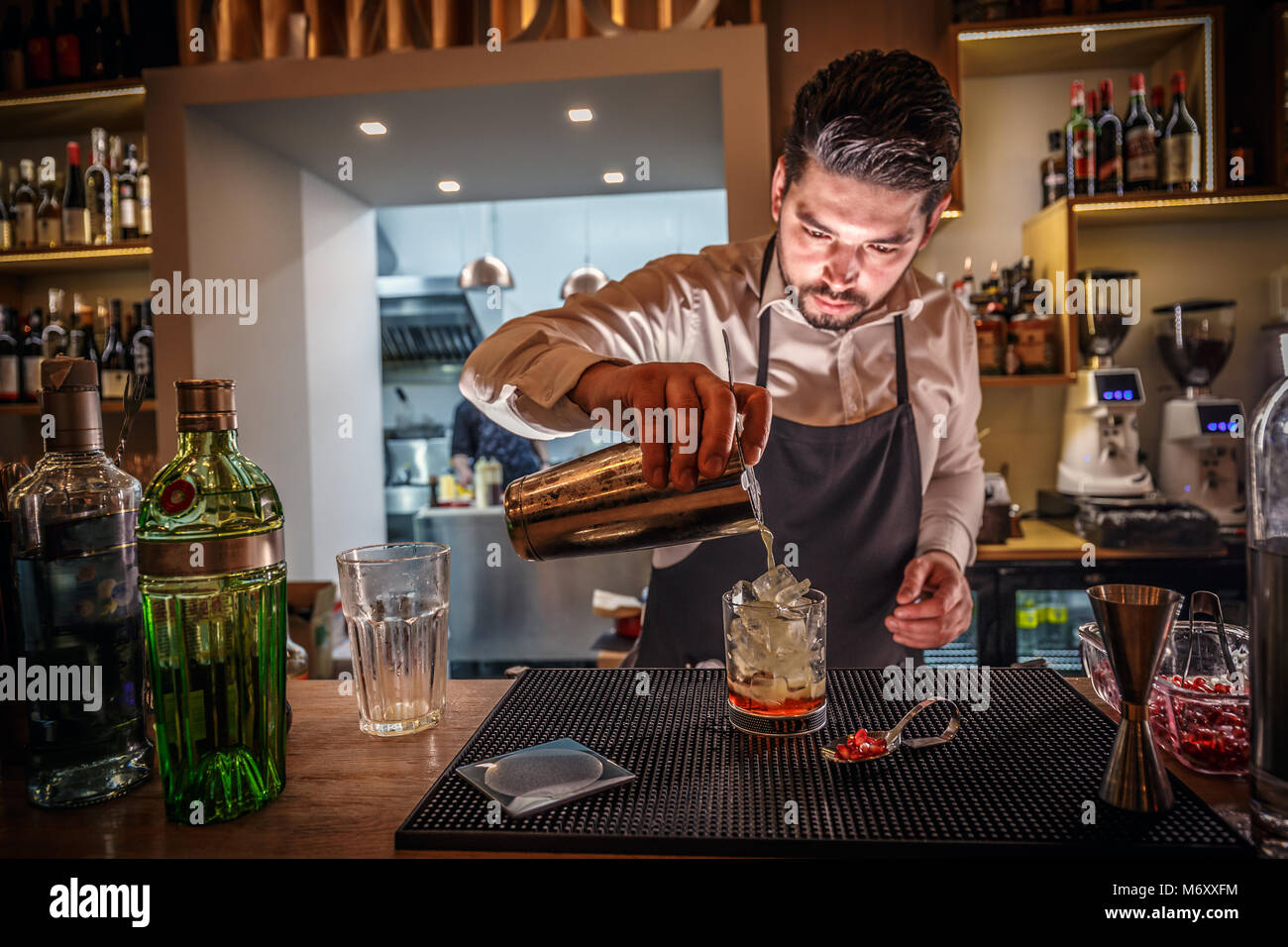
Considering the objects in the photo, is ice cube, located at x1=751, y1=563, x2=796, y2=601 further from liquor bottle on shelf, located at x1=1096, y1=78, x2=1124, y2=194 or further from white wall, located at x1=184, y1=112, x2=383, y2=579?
liquor bottle on shelf, located at x1=1096, y1=78, x2=1124, y2=194

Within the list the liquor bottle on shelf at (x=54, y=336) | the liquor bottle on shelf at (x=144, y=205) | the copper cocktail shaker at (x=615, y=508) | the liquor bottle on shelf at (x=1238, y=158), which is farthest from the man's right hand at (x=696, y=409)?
the liquor bottle on shelf at (x=54, y=336)

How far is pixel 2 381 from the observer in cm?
322

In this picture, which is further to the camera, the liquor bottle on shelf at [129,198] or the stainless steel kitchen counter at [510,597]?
the stainless steel kitchen counter at [510,597]

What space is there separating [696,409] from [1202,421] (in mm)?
2556

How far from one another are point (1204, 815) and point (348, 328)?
419 cm

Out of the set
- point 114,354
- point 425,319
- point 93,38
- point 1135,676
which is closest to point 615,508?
point 1135,676

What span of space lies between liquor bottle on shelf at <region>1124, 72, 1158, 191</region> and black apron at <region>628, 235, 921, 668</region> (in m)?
1.76

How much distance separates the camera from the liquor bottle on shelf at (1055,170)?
294 cm

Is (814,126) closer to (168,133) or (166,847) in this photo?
(166,847)

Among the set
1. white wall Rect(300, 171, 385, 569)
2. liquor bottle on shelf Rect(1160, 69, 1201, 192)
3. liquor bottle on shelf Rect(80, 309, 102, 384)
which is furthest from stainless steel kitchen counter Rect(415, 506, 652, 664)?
liquor bottle on shelf Rect(1160, 69, 1201, 192)

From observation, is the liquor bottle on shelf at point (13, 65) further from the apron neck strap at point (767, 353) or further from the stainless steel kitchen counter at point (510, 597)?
the apron neck strap at point (767, 353)

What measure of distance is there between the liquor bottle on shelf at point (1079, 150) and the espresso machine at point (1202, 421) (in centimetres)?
54

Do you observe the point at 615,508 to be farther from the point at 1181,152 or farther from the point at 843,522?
the point at 1181,152

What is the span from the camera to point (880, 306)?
1762 mm
